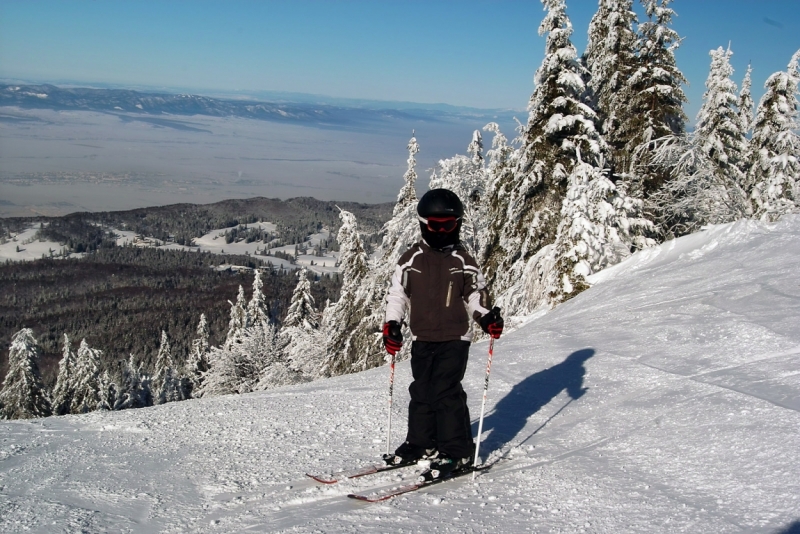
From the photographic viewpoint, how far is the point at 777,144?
2452cm

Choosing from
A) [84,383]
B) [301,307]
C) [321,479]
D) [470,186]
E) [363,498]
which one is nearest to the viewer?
[363,498]

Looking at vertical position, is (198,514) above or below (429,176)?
below

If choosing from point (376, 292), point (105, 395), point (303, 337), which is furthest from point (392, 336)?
point (105, 395)

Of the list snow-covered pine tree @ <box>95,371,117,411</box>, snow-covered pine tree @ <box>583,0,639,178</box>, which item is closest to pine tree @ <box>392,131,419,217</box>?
snow-covered pine tree @ <box>583,0,639,178</box>

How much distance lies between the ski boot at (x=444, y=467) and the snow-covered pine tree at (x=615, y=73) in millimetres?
20312

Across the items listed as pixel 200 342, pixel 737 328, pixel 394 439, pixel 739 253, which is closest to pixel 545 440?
pixel 394 439

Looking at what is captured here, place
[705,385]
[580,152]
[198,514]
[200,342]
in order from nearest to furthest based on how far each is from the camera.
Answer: [198,514] < [705,385] < [580,152] < [200,342]

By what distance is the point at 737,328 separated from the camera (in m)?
7.11

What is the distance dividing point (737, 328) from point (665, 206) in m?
15.2

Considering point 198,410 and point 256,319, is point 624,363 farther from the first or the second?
point 256,319

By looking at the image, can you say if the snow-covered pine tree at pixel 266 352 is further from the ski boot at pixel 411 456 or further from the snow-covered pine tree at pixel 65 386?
the ski boot at pixel 411 456

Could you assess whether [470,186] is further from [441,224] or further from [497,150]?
[441,224]

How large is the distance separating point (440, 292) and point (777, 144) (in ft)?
85.6

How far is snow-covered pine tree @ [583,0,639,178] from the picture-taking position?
76.8ft
